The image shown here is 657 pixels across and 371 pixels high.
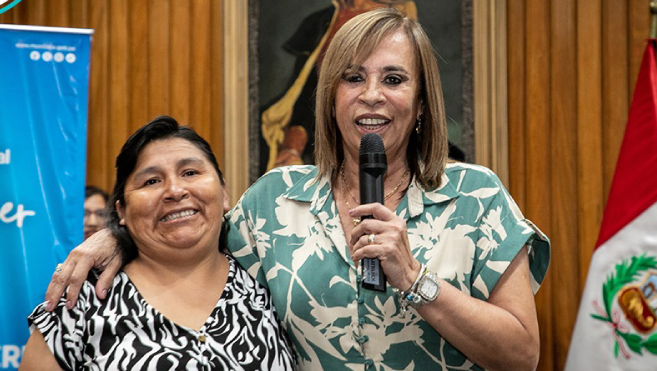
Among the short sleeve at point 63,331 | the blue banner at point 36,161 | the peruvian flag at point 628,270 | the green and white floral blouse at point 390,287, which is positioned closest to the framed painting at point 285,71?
the blue banner at point 36,161

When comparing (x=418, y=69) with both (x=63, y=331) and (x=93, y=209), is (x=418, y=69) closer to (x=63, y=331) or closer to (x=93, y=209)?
(x=63, y=331)

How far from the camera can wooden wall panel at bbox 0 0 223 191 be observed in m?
4.12

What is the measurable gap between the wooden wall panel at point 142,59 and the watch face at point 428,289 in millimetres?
2659

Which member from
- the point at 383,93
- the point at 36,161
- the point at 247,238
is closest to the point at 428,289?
the point at 383,93

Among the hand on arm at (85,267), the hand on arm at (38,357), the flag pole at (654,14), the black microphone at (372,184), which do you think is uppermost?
the flag pole at (654,14)

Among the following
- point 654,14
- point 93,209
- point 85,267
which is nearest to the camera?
point 85,267

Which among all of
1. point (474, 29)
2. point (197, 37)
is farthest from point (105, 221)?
point (474, 29)

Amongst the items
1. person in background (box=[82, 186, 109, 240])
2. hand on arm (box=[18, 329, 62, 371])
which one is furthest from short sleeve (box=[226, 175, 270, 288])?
person in background (box=[82, 186, 109, 240])

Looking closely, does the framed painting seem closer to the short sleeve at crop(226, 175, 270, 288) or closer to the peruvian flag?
the peruvian flag

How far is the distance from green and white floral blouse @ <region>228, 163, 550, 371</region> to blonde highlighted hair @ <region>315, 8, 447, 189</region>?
0.07 meters

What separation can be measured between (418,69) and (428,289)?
62cm

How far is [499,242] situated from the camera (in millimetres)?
1810

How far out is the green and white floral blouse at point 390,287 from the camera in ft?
5.98

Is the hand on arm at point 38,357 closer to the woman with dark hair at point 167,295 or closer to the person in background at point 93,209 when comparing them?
the woman with dark hair at point 167,295
